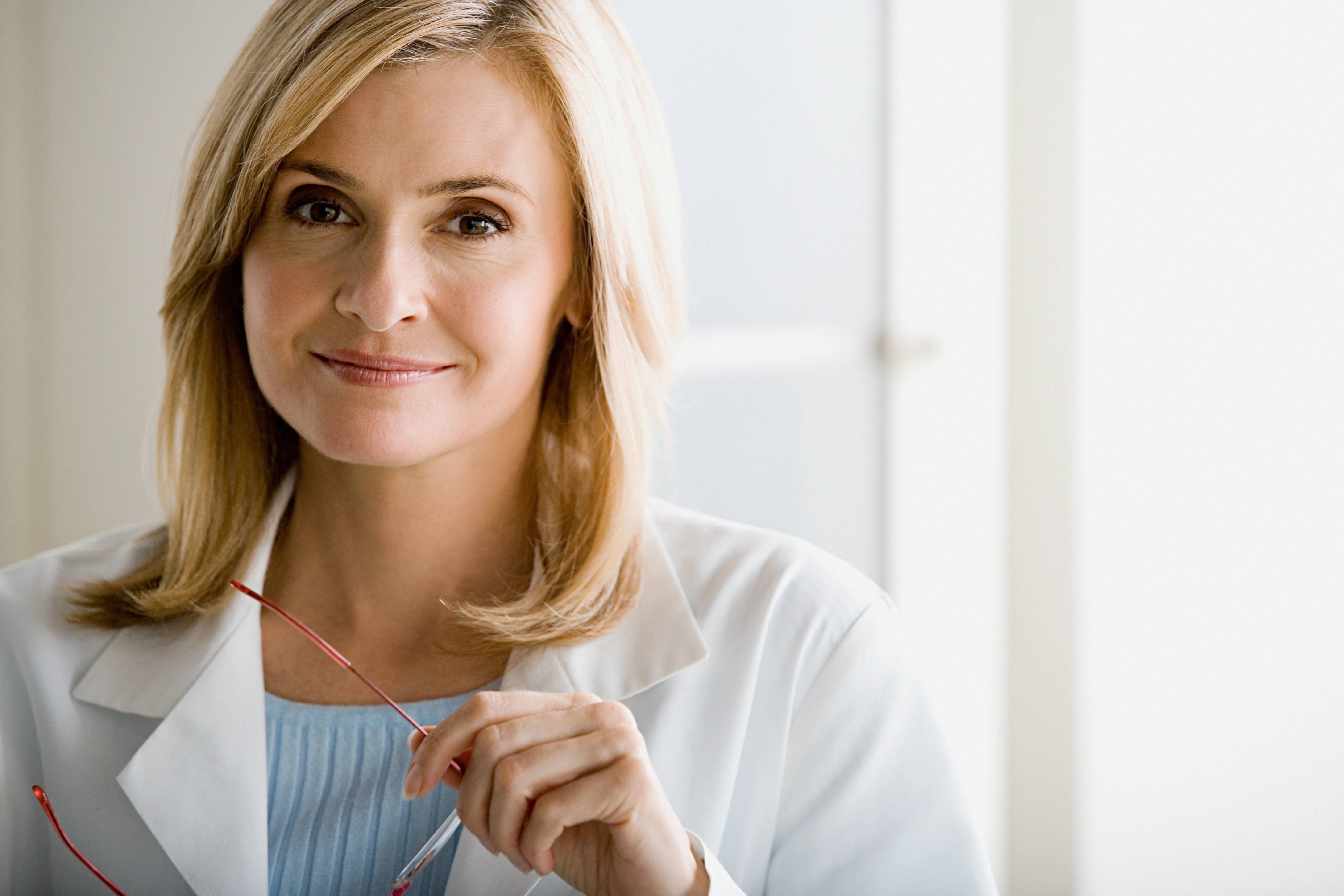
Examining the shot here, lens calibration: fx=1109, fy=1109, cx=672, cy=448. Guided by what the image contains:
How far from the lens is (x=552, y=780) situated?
879 mm

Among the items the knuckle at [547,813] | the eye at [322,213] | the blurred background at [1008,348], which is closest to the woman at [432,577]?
the eye at [322,213]

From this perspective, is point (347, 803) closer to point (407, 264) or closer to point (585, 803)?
point (585, 803)

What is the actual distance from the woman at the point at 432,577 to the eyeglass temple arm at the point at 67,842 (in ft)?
0.04

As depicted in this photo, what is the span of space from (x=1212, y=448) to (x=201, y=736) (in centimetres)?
145

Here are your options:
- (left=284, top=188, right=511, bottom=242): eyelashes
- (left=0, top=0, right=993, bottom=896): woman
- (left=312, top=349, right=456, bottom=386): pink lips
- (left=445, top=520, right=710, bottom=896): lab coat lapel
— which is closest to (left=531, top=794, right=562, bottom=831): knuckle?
(left=0, top=0, right=993, bottom=896): woman

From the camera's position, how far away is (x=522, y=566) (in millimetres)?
1338

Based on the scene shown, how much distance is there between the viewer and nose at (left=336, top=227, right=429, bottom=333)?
3.64 feet

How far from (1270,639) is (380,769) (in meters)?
1.30

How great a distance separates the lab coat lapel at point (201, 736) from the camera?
1.08 m

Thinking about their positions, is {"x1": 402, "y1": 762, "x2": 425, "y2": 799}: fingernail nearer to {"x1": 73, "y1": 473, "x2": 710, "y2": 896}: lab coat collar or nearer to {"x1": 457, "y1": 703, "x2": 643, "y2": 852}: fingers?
{"x1": 457, "y1": 703, "x2": 643, "y2": 852}: fingers

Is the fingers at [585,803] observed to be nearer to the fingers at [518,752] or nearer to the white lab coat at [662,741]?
the fingers at [518,752]

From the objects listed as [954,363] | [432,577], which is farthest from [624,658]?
[954,363]

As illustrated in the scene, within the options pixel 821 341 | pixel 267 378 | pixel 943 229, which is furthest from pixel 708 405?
pixel 267 378

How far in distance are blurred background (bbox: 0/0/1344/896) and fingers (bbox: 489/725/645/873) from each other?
46 centimetres
